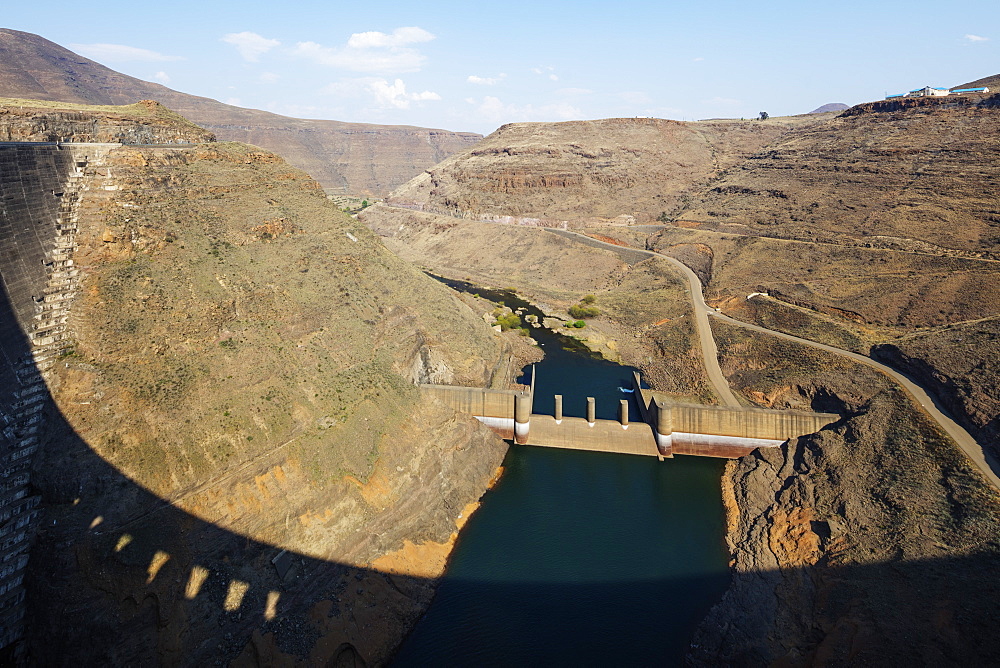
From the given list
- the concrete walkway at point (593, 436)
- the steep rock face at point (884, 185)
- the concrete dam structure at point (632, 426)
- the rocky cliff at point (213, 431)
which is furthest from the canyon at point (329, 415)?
the concrete walkway at point (593, 436)

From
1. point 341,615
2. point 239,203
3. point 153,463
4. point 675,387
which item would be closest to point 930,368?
point 675,387

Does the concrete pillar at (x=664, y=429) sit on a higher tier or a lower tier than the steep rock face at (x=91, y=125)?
lower

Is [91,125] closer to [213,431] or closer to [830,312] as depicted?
[213,431]

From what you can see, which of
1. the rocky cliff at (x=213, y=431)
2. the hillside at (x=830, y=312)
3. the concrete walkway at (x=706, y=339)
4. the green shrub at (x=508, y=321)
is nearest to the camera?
the rocky cliff at (x=213, y=431)

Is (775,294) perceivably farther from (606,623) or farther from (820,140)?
(820,140)

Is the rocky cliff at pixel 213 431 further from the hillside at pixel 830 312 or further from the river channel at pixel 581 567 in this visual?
the hillside at pixel 830 312

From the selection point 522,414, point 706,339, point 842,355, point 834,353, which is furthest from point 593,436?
point 842,355
